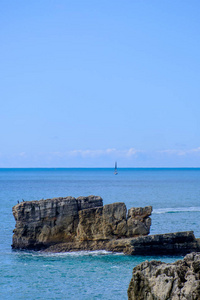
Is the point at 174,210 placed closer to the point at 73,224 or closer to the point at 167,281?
the point at 73,224

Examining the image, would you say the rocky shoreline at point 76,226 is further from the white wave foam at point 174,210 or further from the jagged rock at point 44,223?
the white wave foam at point 174,210

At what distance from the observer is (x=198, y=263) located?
58.7 ft

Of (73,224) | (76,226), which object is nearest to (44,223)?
(73,224)

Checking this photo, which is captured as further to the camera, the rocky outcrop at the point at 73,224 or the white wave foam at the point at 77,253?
the rocky outcrop at the point at 73,224

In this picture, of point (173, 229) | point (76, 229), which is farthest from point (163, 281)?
point (173, 229)

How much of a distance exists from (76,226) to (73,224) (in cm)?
34

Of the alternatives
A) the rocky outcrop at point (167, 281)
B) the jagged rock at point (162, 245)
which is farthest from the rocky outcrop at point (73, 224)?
the rocky outcrop at point (167, 281)

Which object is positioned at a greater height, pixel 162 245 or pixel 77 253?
pixel 162 245

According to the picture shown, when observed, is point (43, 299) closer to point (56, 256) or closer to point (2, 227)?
point (56, 256)

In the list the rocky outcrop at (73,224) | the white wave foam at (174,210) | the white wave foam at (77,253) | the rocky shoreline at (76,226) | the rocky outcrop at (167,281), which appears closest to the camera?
the rocky outcrop at (167,281)

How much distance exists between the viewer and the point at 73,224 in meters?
42.6

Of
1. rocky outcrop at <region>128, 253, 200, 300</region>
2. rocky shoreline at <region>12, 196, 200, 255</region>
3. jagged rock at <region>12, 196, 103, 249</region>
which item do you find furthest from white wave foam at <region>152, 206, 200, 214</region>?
rocky outcrop at <region>128, 253, 200, 300</region>

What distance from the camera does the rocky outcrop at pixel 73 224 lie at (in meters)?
41.4

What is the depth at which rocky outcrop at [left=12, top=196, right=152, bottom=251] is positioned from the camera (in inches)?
1630
